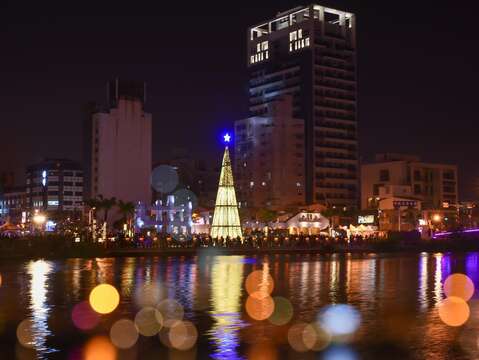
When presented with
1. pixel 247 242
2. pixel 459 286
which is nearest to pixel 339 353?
pixel 459 286

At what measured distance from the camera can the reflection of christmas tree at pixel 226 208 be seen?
7356 centimetres

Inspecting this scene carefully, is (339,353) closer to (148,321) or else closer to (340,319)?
(340,319)

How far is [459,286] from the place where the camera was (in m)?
30.4

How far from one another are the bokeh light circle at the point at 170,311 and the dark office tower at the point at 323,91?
389ft

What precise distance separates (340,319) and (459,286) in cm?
1255

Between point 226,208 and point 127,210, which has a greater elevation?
point 127,210

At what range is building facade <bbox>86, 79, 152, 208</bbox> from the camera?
384 ft

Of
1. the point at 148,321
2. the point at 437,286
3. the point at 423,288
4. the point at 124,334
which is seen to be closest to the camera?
the point at 124,334

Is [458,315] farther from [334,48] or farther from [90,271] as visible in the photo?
[334,48]

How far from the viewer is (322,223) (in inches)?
3533

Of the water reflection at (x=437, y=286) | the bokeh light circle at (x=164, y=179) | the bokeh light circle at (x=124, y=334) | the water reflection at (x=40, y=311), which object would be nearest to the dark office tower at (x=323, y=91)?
the bokeh light circle at (x=164, y=179)

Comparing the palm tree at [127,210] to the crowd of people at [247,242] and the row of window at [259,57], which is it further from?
the row of window at [259,57]

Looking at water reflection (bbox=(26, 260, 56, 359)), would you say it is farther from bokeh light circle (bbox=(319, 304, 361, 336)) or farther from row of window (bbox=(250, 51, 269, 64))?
row of window (bbox=(250, 51, 269, 64))

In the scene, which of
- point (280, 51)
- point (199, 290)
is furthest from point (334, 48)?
point (199, 290)
